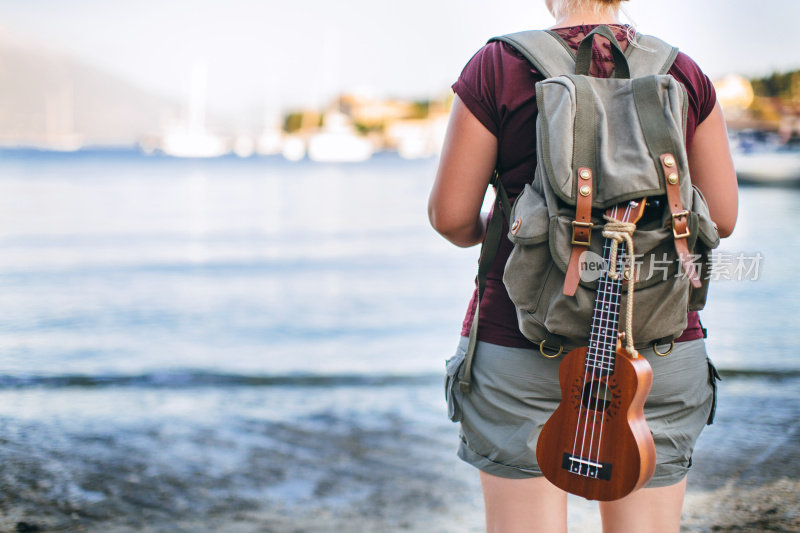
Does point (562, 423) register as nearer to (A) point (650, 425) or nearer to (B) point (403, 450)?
(A) point (650, 425)

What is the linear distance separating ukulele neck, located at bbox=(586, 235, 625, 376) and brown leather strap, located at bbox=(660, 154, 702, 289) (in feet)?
0.31

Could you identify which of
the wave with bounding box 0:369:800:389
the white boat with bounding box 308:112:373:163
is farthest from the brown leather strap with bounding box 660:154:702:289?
the white boat with bounding box 308:112:373:163

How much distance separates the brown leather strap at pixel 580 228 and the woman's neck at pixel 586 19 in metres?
0.33

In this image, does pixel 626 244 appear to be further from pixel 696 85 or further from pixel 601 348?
pixel 696 85

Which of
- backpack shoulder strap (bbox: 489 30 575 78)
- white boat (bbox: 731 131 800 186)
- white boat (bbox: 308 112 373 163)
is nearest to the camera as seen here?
backpack shoulder strap (bbox: 489 30 575 78)

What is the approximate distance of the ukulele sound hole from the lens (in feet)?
4.68

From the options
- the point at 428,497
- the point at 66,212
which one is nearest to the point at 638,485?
the point at 428,497

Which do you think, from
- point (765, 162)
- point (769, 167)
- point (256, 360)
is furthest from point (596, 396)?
point (765, 162)

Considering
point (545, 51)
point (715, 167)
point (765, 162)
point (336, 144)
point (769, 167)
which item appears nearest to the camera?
point (545, 51)

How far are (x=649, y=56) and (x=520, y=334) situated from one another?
22.7 inches

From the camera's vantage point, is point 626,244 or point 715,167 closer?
point 626,244

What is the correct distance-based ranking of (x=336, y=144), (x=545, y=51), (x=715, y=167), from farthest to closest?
(x=336, y=144) < (x=715, y=167) < (x=545, y=51)

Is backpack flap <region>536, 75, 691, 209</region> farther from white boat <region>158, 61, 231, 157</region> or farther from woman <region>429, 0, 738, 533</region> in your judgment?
white boat <region>158, 61, 231, 157</region>

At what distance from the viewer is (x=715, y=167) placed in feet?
5.21
